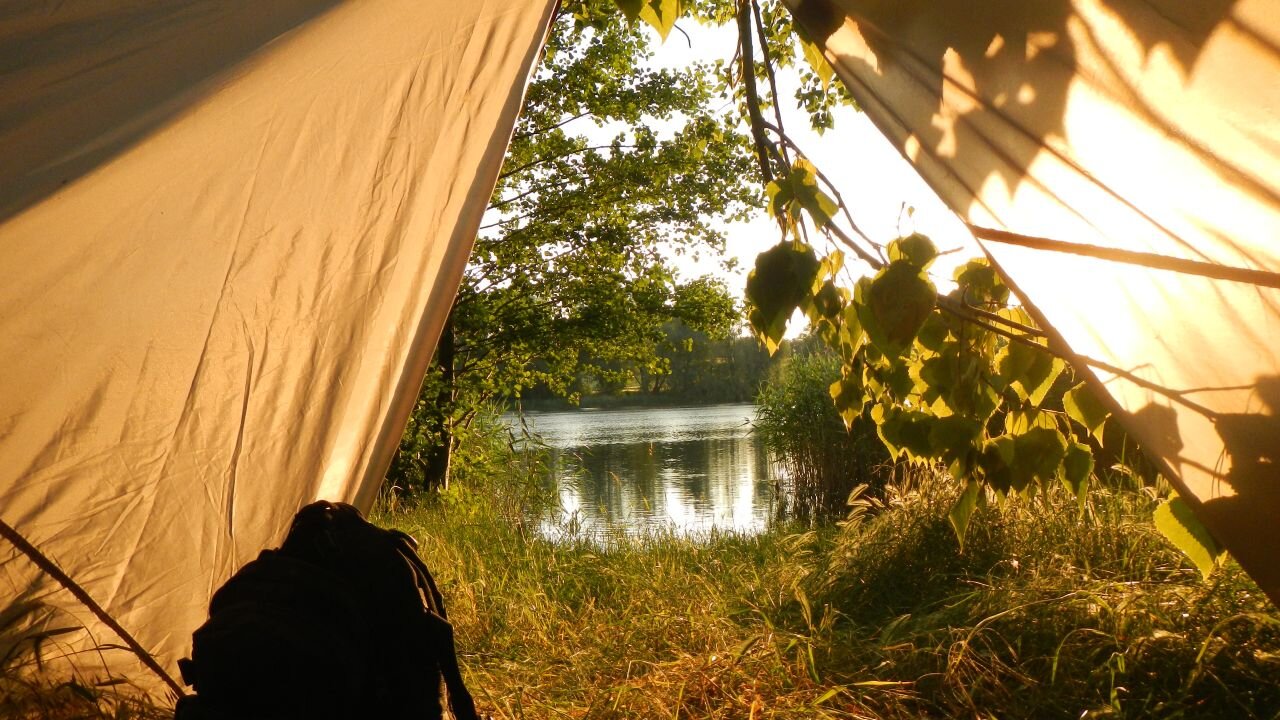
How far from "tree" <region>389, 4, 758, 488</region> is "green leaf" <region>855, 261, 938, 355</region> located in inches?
328

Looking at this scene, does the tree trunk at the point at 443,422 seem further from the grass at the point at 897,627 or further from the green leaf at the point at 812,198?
the green leaf at the point at 812,198

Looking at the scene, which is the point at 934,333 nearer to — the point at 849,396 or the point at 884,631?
the point at 849,396

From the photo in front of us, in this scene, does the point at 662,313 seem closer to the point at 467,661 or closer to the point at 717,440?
the point at 467,661

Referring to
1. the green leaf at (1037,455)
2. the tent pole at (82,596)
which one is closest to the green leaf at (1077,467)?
the green leaf at (1037,455)

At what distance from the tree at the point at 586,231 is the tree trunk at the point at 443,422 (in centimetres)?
2

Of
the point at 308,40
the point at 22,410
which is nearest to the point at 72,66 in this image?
the point at 308,40

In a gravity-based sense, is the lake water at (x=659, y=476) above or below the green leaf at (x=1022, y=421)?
A: below

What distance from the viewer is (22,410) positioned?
1323mm

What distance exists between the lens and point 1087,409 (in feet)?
4.09

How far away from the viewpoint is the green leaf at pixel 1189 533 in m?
1.07

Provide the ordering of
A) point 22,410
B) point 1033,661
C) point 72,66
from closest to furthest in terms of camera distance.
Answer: point 72,66, point 22,410, point 1033,661

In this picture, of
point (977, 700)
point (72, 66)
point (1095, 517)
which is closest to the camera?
point (72, 66)

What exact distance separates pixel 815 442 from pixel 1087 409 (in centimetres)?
801

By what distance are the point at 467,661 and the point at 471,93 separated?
253 cm
